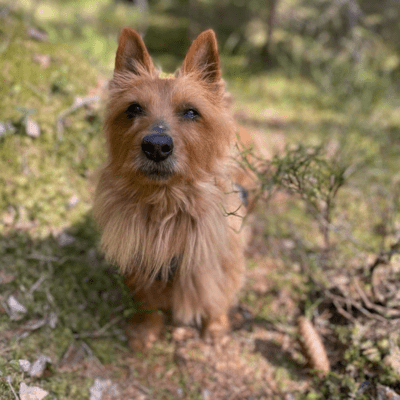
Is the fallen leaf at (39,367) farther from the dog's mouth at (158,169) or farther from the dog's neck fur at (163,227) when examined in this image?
the dog's mouth at (158,169)

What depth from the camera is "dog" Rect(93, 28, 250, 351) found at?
2396 millimetres

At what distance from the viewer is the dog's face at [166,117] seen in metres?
2.32

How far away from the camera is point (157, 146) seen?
221 centimetres

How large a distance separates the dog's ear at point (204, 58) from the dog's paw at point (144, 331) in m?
1.93

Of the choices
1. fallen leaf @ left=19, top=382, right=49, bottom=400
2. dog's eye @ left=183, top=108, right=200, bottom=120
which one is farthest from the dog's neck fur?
fallen leaf @ left=19, top=382, right=49, bottom=400

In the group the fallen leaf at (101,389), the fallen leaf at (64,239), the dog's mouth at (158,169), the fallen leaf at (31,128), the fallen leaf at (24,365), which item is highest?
the fallen leaf at (31,128)

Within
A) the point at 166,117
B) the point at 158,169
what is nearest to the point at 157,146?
the point at 158,169

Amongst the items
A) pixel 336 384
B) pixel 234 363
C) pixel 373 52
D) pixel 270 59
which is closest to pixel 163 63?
pixel 270 59

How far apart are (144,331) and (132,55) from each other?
2.18 metres

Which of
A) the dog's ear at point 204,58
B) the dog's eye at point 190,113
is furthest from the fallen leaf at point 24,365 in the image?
the dog's ear at point 204,58

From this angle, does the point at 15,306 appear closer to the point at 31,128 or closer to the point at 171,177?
the point at 171,177

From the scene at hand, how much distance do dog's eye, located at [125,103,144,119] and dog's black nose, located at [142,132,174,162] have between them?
33 cm

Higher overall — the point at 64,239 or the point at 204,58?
the point at 204,58

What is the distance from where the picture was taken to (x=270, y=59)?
647cm
